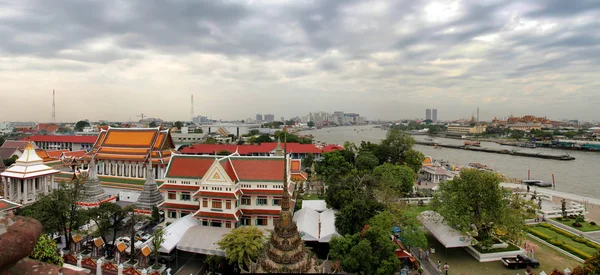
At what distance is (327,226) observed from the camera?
17672mm

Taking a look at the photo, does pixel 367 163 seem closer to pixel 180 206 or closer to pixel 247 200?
pixel 247 200

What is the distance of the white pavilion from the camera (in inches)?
857

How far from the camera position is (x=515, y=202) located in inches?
673

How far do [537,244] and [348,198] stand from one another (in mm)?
11403

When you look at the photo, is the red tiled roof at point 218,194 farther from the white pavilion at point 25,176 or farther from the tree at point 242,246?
the white pavilion at point 25,176

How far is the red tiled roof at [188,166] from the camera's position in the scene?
2009 cm

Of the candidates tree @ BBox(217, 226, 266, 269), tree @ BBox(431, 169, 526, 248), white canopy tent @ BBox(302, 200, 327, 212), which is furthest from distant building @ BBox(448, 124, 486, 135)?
tree @ BBox(217, 226, 266, 269)

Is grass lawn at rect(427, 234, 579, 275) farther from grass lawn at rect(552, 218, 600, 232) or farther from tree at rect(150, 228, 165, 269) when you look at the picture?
tree at rect(150, 228, 165, 269)

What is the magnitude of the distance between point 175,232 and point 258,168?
6236 mm

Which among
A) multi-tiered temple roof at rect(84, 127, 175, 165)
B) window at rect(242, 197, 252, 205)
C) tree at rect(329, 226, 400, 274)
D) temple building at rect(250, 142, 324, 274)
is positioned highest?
multi-tiered temple roof at rect(84, 127, 175, 165)

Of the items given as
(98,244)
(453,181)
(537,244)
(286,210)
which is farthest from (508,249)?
(98,244)

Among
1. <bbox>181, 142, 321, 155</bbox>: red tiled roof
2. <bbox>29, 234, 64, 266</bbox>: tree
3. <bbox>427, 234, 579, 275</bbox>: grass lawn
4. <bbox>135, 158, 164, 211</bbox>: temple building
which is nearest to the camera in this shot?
<bbox>29, 234, 64, 266</bbox>: tree

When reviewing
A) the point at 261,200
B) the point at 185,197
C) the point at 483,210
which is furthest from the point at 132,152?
the point at 483,210

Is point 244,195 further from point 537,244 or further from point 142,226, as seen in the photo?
point 537,244
